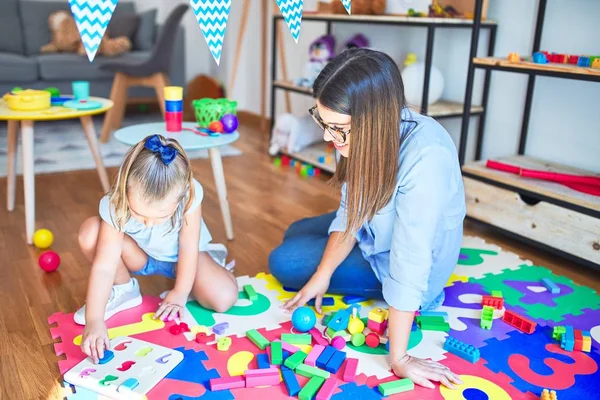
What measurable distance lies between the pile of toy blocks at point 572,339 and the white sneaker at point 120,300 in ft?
3.40

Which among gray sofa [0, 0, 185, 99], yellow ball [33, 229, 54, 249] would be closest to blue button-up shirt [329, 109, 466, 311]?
yellow ball [33, 229, 54, 249]

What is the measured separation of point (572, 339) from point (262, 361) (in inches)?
28.4

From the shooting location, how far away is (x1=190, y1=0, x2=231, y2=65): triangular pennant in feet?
3.51

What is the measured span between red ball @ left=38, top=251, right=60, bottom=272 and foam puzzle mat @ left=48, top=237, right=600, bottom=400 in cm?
28

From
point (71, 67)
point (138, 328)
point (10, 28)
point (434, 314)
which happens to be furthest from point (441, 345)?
point (10, 28)

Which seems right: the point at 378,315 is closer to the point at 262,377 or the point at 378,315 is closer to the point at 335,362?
the point at 335,362

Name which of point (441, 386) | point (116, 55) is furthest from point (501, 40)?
point (116, 55)

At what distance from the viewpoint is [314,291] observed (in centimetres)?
150

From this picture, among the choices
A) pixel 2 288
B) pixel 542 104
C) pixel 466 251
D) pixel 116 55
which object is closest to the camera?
pixel 2 288

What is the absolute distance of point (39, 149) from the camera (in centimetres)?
313

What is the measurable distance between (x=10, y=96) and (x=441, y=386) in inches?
64.3

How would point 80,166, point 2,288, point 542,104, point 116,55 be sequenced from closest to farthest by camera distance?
point 2,288, point 542,104, point 80,166, point 116,55

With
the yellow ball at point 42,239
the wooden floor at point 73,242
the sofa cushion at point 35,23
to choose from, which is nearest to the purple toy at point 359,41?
the wooden floor at point 73,242

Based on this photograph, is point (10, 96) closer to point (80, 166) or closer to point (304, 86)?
point (80, 166)
